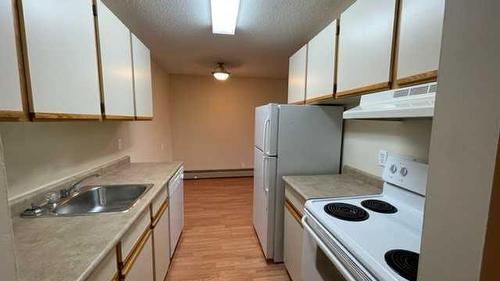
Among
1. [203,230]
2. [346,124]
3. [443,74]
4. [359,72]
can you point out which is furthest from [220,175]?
[443,74]

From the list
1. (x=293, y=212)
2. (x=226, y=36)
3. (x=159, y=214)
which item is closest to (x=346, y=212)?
(x=293, y=212)

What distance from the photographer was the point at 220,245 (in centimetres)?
248

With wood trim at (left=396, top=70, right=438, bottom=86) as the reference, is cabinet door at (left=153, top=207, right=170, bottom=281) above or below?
below

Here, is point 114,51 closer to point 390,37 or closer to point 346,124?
point 390,37

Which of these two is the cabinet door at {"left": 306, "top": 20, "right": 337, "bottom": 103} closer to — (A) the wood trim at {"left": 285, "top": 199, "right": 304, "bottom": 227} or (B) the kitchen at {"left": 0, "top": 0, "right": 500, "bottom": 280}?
(B) the kitchen at {"left": 0, "top": 0, "right": 500, "bottom": 280}

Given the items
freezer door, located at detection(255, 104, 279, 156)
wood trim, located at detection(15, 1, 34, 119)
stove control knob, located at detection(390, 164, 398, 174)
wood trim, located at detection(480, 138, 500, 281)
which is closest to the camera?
wood trim, located at detection(480, 138, 500, 281)

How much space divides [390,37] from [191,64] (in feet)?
10.8

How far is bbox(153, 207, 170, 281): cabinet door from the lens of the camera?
1645mm

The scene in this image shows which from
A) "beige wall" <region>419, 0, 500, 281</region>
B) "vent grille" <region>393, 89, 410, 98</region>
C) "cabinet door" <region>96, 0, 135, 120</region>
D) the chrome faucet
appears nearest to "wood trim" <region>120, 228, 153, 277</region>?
the chrome faucet

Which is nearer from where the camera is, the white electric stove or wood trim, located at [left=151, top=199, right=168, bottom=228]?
the white electric stove

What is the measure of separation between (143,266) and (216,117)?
3902 mm

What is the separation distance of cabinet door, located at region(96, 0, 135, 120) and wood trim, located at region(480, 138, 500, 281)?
181 centimetres

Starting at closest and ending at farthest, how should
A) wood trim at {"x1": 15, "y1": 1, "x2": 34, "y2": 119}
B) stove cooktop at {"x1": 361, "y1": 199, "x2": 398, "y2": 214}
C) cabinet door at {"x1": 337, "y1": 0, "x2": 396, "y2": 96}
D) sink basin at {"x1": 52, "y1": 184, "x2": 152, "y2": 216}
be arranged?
wood trim at {"x1": 15, "y1": 1, "x2": 34, "y2": 119} → cabinet door at {"x1": 337, "y1": 0, "x2": 396, "y2": 96} → stove cooktop at {"x1": 361, "y1": 199, "x2": 398, "y2": 214} → sink basin at {"x1": 52, "y1": 184, "x2": 152, "y2": 216}

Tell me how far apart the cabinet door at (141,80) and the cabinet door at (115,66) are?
0.40ft
